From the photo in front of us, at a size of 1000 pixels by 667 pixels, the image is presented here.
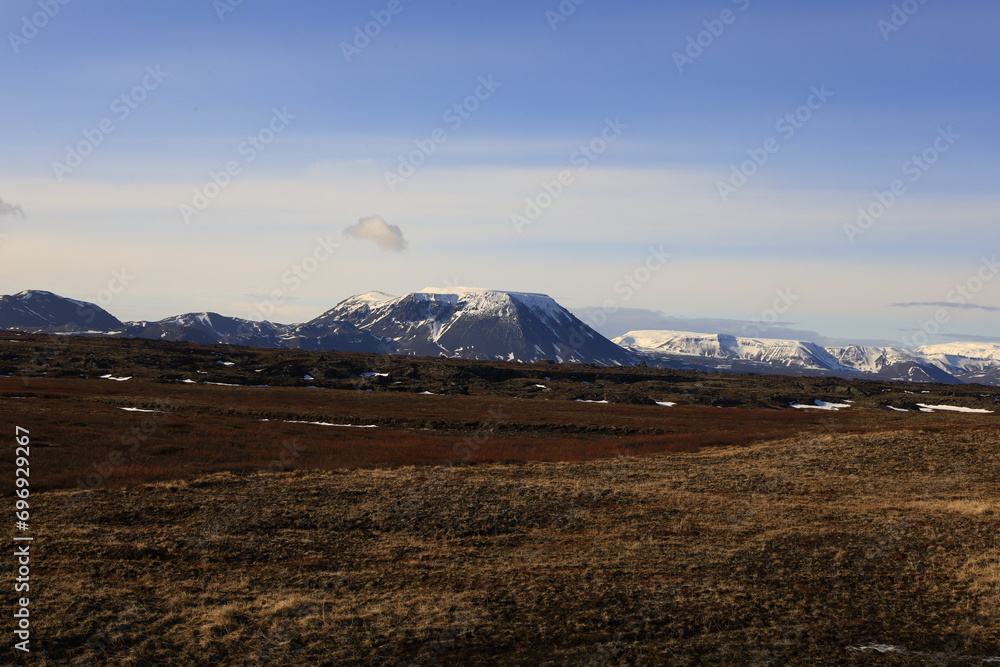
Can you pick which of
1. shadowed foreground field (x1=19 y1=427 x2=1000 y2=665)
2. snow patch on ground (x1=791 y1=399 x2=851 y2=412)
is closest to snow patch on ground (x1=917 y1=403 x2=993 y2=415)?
snow patch on ground (x1=791 y1=399 x2=851 y2=412)

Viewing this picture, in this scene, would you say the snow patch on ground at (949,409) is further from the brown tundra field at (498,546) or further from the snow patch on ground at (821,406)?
the brown tundra field at (498,546)

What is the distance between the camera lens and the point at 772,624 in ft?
56.3

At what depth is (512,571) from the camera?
21422 millimetres

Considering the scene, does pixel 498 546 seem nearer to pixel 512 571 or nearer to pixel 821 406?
pixel 512 571

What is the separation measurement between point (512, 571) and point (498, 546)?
3.68 metres

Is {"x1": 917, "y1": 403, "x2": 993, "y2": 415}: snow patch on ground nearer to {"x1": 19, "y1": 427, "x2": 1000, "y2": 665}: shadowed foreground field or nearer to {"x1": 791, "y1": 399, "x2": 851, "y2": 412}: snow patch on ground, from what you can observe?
{"x1": 791, "y1": 399, "x2": 851, "y2": 412}: snow patch on ground

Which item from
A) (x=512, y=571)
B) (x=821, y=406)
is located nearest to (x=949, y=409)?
(x=821, y=406)

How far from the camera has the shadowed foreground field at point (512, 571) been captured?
51.3 ft

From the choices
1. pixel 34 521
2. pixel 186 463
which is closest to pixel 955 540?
pixel 34 521

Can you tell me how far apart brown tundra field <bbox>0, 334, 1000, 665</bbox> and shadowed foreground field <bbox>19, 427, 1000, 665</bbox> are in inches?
3.9

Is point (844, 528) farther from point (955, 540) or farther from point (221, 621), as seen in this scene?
point (221, 621)

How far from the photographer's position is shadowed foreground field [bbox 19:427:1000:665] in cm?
1562

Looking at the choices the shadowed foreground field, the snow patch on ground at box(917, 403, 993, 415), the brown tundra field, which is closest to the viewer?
the shadowed foreground field

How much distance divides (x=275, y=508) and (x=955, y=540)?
25.4 m
